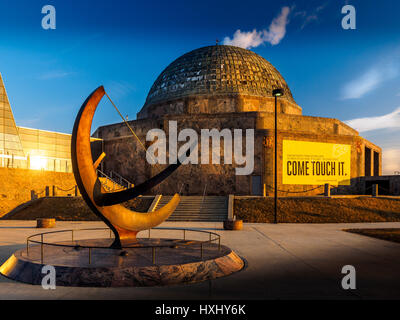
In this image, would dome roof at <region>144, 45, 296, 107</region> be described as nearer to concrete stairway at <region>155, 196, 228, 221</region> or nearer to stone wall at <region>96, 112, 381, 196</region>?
stone wall at <region>96, 112, 381, 196</region>

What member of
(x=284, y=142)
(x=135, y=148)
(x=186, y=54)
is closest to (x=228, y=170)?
(x=284, y=142)

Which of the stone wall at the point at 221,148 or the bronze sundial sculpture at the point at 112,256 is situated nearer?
the bronze sundial sculpture at the point at 112,256

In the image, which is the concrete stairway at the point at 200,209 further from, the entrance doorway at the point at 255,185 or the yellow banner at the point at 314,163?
the yellow banner at the point at 314,163

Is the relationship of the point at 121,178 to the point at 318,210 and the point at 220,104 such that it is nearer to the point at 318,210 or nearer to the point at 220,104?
the point at 220,104

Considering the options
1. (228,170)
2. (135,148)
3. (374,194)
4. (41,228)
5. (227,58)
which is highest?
(227,58)

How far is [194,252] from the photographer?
563 centimetres

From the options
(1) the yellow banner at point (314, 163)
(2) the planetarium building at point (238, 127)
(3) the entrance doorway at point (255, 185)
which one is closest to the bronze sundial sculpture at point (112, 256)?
(2) the planetarium building at point (238, 127)

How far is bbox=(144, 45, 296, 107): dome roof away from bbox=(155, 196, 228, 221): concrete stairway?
890 centimetres

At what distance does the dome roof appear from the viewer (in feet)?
73.0

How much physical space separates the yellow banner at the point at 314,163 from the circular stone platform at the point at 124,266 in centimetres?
1344

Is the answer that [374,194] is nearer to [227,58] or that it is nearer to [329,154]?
[329,154]

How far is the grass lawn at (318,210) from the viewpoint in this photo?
13.2 m

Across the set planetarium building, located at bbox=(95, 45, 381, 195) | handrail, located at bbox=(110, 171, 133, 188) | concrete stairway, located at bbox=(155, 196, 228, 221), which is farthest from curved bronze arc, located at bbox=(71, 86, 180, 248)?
handrail, located at bbox=(110, 171, 133, 188)
